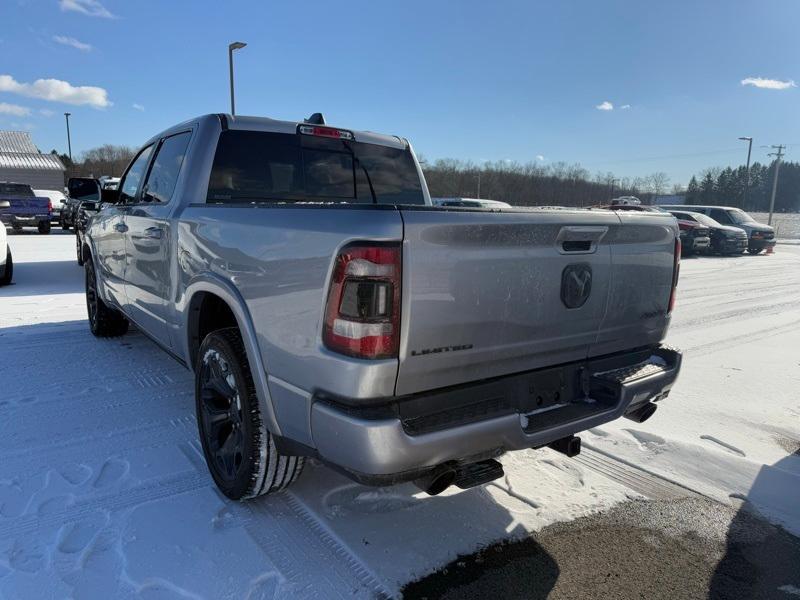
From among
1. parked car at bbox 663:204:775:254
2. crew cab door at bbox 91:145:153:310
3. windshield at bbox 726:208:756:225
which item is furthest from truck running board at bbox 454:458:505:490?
windshield at bbox 726:208:756:225

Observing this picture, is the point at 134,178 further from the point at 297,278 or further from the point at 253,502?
the point at 297,278

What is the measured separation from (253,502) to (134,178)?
3153 mm

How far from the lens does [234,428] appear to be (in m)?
2.85

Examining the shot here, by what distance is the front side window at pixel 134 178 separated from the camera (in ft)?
14.7

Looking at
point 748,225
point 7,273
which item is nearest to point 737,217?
point 748,225

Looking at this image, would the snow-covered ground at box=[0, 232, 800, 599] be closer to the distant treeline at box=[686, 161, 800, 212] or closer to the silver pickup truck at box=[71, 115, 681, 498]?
the silver pickup truck at box=[71, 115, 681, 498]

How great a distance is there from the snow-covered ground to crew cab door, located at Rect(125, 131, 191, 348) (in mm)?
707

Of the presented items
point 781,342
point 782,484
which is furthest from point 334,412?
point 781,342

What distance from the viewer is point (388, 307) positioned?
1.96m

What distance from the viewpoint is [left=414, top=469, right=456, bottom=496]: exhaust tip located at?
7.09 ft

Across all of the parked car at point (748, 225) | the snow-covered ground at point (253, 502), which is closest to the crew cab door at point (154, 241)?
the snow-covered ground at point (253, 502)

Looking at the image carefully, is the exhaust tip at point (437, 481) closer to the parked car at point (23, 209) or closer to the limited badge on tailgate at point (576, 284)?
the limited badge on tailgate at point (576, 284)

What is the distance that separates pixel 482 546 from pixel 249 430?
4.03 ft

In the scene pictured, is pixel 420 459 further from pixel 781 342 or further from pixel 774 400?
pixel 781 342
